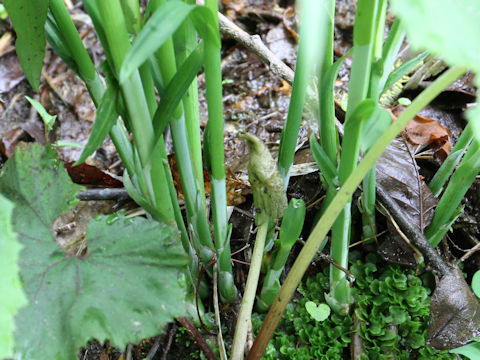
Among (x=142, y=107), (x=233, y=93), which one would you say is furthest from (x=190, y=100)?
(x=233, y=93)

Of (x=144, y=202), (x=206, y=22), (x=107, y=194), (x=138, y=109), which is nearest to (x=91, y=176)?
(x=107, y=194)

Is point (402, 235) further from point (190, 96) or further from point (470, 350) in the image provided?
point (190, 96)

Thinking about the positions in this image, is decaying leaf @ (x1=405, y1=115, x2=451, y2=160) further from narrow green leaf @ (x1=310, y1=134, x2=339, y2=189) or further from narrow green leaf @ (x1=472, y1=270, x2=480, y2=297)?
narrow green leaf @ (x1=310, y1=134, x2=339, y2=189)

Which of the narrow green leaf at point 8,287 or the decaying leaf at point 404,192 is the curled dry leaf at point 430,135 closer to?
the decaying leaf at point 404,192

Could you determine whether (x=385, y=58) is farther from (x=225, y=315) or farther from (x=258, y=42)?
(x=225, y=315)

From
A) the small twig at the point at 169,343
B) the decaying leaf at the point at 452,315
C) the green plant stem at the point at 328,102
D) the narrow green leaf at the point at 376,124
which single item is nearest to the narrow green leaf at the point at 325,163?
the green plant stem at the point at 328,102
